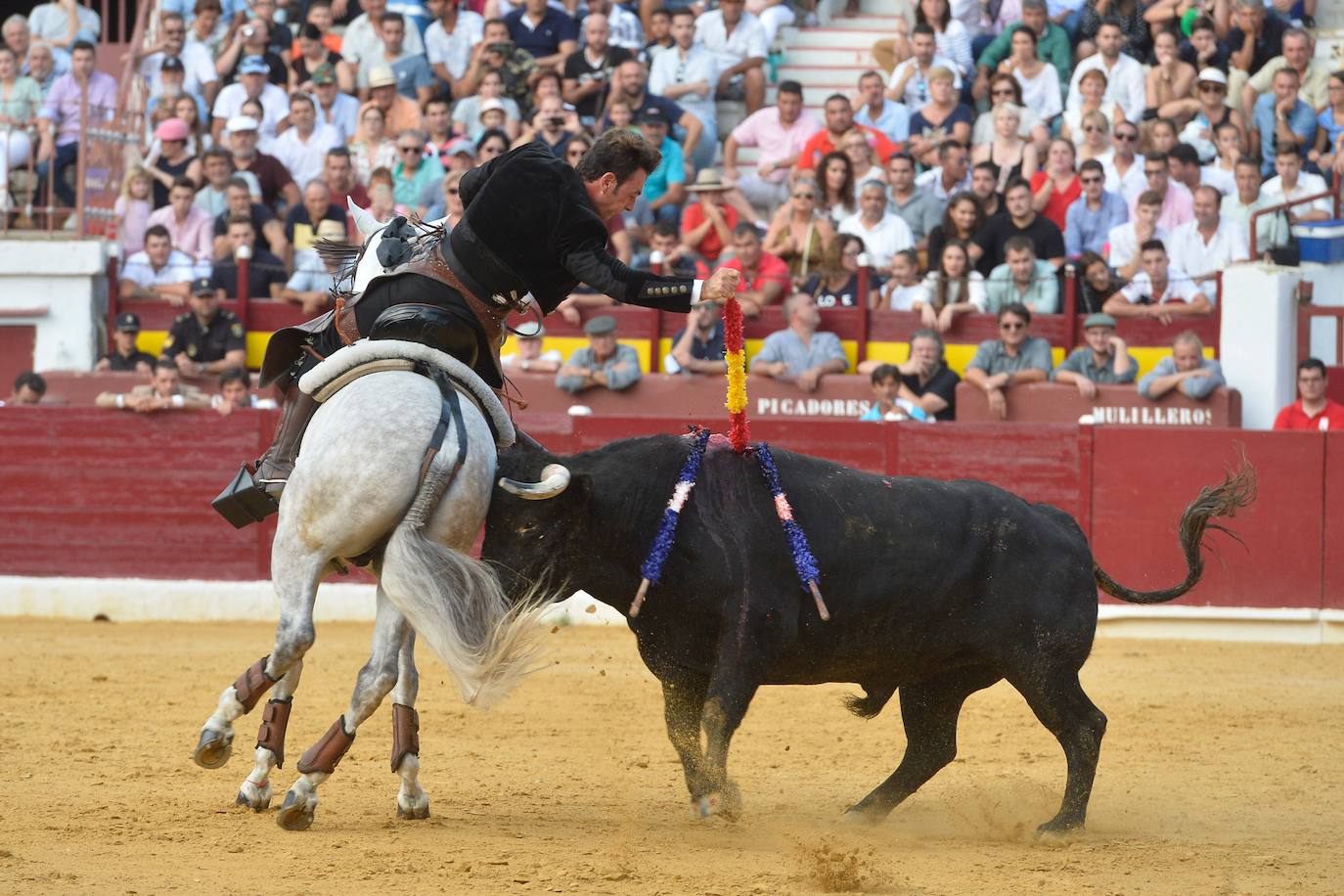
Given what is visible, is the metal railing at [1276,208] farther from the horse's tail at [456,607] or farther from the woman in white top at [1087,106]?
the horse's tail at [456,607]

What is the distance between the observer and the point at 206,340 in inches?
510

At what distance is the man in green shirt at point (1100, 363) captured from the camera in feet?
39.3

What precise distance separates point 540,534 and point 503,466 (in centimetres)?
23

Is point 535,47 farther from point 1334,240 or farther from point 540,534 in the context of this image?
point 540,534

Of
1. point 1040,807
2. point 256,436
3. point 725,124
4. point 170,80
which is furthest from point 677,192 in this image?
point 1040,807

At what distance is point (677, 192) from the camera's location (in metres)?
13.4

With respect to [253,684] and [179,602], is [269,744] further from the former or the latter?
[179,602]

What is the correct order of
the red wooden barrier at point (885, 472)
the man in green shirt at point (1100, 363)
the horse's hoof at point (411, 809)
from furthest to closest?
1. the man in green shirt at point (1100, 363)
2. the red wooden barrier at point (885, 472)
3. the horse's hoof at point (411, 809)

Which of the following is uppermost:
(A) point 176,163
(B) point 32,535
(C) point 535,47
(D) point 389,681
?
(C) point 535,47

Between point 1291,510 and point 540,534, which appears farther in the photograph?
point 1291,510

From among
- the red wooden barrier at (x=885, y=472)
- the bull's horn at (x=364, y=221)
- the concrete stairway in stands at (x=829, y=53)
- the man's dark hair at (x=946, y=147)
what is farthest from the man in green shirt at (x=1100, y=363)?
the bull's horn at (x=364, y=221)

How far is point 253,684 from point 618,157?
197cm

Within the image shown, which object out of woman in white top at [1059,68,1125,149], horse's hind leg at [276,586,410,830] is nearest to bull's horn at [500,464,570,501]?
horse's hind leg at [276,586,410,830]

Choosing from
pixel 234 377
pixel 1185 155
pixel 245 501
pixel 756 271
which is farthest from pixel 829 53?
pixel 245 501
